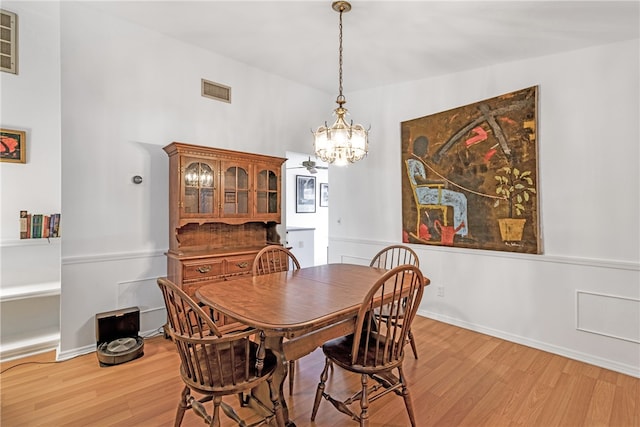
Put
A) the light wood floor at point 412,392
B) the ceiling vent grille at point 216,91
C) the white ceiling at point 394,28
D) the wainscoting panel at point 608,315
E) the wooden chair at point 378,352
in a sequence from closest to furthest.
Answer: the wooden chair at point 378,352 < the light wood floor at point 412,392 < the white ceiling at point 394,28 < the wainscoting panel at point 608,315 < the ceiling vent grille at point 216,91

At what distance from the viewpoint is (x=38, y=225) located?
2.84 m

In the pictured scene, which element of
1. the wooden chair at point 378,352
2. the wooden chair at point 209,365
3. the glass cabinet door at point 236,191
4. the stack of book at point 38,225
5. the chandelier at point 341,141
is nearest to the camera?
the wooden chair at point 209,365

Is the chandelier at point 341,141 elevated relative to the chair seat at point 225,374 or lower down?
elevated

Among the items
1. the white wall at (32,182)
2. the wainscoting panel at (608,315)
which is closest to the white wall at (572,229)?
the wainscoting panel at (608,315)

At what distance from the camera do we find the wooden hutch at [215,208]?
2930 millimetres

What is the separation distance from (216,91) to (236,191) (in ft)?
3.72

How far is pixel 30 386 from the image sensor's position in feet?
7.46

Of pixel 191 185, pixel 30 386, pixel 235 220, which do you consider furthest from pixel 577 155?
pixel 30 386

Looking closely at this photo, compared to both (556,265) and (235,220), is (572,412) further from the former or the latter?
(235,220)

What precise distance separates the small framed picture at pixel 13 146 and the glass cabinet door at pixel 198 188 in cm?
131

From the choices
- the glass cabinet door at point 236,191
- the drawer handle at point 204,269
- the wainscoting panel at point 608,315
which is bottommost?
the wainscoting panel at point 608,315

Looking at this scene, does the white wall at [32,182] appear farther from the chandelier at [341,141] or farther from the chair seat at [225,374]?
the chandelier at [341,141]

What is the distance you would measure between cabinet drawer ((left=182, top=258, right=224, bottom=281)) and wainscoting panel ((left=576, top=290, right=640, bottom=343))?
3218 mm

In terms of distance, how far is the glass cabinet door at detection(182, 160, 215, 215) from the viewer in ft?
9.74
